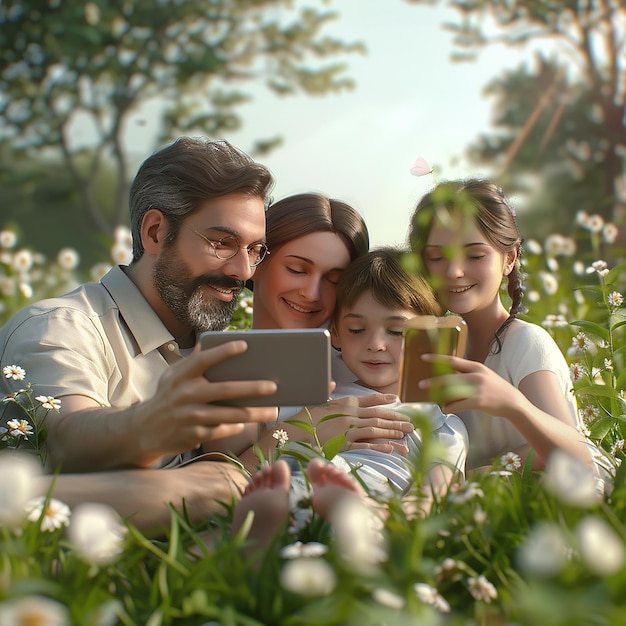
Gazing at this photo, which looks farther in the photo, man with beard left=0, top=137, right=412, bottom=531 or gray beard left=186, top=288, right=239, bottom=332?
gray beard left=186, top=288, right=239, bottom=332

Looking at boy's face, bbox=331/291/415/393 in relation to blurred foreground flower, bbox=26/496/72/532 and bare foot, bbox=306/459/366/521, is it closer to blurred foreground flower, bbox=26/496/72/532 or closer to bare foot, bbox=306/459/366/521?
bare foot, bbox=306/459/366/521

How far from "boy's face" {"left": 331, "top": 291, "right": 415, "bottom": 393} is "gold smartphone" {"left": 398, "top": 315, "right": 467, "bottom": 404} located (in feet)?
2.91

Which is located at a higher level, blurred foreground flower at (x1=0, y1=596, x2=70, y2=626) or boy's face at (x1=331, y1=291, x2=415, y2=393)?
blurred foreground flower at (x1=0, y1=596, x2=70, y2=626)

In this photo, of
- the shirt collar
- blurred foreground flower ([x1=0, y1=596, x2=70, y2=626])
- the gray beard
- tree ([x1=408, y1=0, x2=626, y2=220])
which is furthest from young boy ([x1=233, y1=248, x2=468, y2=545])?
tree ([x1=408, y1=0, x2=626, y2=220])

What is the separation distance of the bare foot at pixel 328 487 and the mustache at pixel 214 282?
A: 4.05 ft

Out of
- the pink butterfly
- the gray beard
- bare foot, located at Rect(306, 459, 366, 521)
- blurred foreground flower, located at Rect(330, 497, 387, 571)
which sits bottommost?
bare foot, located at Rect(306, 459, 366, 521)

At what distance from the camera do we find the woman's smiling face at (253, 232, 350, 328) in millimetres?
3598

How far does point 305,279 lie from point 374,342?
0.46 metres

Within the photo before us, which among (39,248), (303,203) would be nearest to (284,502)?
(303,203)

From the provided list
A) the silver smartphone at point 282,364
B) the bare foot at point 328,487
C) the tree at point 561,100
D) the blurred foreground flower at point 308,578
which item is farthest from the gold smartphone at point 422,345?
the tree at point 561,100

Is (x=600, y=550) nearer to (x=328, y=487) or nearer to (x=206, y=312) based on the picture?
(x=328, y=487)

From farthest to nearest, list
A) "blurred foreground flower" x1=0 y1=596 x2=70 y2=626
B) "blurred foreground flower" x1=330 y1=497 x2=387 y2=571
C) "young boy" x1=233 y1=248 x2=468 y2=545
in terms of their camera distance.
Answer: "young boy" x1=233 y1=248 x2=468 y2=545
"blurred foreground flower" x1=330 y1=497 x2=387 y2=571
"blurred foreground flower" x1=0 y1=596 x2=70 y2=626

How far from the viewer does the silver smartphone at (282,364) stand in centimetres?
229

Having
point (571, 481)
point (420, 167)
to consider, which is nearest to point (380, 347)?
point (420, 167)
